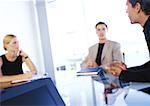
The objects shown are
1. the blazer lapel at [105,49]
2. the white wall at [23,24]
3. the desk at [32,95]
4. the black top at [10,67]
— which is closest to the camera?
the desk at [32,95]

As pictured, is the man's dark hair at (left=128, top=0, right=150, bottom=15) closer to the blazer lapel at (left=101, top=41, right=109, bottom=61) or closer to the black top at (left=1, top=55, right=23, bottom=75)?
the blazer lapel at (left=101, top=41, right=109, bottom=61)

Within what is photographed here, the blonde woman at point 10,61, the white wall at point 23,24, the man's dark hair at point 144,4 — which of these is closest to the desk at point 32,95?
the man's dark hair at point 144,4

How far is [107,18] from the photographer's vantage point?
471 centimetres

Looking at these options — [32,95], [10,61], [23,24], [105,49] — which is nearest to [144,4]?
[32,95]

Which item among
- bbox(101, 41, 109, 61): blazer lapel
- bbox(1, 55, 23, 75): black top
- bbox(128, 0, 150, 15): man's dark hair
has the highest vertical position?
bbox(128, 0, 150, 15): man's dark hair

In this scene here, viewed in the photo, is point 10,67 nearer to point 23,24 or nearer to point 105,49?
point 105,49

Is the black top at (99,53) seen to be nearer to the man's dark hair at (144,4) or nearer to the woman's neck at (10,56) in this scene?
the woman's neck at (10,56)

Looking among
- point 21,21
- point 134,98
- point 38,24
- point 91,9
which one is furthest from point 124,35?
point 134,98

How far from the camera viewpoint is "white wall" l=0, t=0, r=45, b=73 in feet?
13.6

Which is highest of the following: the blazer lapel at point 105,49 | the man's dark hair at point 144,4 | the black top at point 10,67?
the man's dark hair at point 144,4

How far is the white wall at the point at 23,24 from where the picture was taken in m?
4.13

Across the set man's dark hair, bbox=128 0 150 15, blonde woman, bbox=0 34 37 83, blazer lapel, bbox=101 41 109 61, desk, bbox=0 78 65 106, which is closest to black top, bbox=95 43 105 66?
blazer lapel, bbox=101 41 109 61

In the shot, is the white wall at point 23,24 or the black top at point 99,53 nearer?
the black top at point 99,53

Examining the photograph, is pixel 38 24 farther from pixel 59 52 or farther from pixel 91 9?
pixel 91 9
